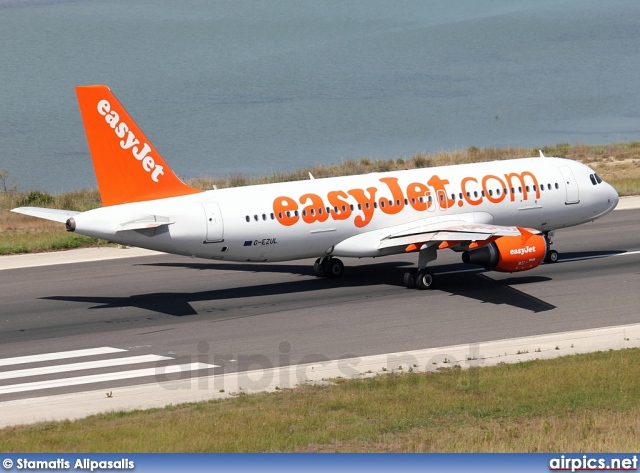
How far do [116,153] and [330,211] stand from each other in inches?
329

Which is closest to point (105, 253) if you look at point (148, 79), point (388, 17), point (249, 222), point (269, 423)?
point (249, 222)

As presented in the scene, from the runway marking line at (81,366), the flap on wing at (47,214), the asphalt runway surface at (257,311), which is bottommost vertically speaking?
the runway marking line at (81,366)

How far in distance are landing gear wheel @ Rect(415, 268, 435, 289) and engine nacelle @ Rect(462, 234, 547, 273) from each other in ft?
8.03

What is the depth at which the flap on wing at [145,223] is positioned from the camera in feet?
117

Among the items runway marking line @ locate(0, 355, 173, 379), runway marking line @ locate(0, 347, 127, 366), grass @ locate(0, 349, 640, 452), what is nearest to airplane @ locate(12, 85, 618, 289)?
runway marking line @ locate(0, 347, 127, 366)

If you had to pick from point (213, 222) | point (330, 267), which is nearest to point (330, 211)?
point (330, 267)

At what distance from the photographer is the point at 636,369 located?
2819cm

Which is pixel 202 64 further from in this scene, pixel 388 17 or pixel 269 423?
pixel 269 423

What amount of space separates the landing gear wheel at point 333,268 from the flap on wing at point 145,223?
805 cm

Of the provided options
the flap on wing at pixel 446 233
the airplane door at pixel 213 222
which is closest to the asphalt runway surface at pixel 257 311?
the flap on wing at pixel 446 233

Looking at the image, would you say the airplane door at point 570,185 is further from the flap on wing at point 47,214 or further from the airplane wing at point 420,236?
the flap on wing at point 47,214

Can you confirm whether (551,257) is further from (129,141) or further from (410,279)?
(129,141)

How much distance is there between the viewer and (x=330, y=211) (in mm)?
39562

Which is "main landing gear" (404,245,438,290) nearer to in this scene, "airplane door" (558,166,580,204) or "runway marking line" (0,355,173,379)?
"airplane door" (558,166,580,204)
